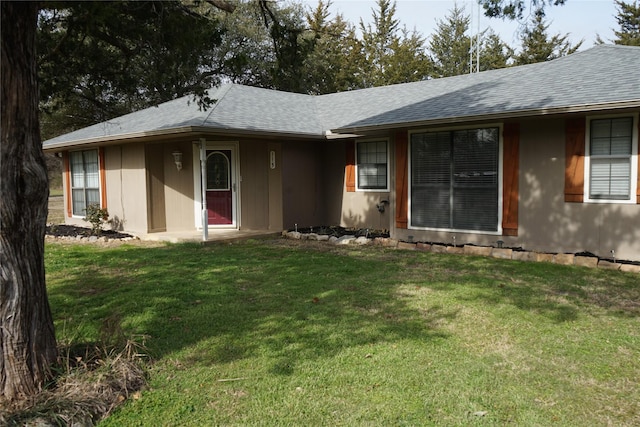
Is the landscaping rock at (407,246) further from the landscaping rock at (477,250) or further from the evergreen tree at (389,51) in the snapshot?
the evergreen tree at (389,51)

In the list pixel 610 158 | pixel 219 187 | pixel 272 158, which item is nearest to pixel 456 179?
pixel 610 158

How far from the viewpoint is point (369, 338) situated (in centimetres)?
430

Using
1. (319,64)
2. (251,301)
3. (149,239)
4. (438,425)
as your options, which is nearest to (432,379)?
(438,425)

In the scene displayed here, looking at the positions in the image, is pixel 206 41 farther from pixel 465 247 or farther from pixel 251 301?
pixel 465 247

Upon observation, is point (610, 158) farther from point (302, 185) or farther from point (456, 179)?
point (302, 185)

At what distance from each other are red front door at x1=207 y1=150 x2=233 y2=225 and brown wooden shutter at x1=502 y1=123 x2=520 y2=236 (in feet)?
20.1

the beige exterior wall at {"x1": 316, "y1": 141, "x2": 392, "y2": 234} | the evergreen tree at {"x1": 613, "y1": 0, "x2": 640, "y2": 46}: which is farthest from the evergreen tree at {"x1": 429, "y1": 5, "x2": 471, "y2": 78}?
the beige exterior wall at {"x1": 316, "y1": 141, "x2": 392, "y2": 234}

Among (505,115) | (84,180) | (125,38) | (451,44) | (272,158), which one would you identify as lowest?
(84,180)

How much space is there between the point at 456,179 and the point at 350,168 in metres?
3.32

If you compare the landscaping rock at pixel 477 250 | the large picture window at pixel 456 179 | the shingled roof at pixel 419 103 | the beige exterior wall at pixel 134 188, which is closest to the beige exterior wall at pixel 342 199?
the shingled roof at pixel 419 103

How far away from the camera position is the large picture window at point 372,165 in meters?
11.2

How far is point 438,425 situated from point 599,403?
1100 millimetres

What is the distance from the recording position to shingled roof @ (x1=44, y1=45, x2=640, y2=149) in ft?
24.9

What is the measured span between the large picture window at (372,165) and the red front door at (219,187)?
3.06m
